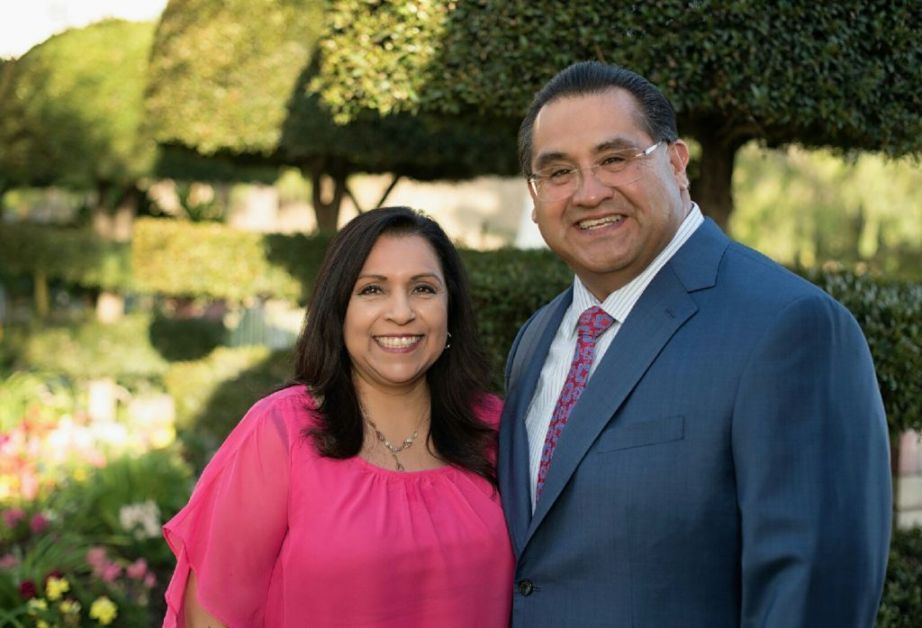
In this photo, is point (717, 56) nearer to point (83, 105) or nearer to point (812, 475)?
point (812, 475)

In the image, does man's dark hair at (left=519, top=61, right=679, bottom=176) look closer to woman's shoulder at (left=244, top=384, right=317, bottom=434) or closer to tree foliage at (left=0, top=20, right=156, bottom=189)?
woman's shoulder at (left=244, top=384, right=317, bottom=434)

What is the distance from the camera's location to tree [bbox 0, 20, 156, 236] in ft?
48.0

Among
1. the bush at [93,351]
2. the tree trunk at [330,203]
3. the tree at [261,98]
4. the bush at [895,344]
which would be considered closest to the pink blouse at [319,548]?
the bush at [895,344]

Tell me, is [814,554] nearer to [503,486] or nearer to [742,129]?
[503,486]

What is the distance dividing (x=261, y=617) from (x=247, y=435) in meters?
0.49

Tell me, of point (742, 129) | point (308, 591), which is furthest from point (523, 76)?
point (308, 591)

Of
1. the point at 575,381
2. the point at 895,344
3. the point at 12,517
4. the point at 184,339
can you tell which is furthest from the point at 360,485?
the point at 184,339

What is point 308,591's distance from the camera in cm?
287

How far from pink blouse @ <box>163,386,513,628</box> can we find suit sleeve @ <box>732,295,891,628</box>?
2.79 ft

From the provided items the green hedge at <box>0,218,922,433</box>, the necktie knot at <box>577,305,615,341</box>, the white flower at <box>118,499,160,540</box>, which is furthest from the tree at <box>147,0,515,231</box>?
the necktie knot at <box>577,305,615,341</box>

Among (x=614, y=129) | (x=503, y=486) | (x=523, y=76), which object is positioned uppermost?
(x=523, y=76)

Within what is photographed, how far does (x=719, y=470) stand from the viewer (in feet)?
7.66

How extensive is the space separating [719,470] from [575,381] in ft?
1.73

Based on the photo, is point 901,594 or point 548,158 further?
point 901,594
